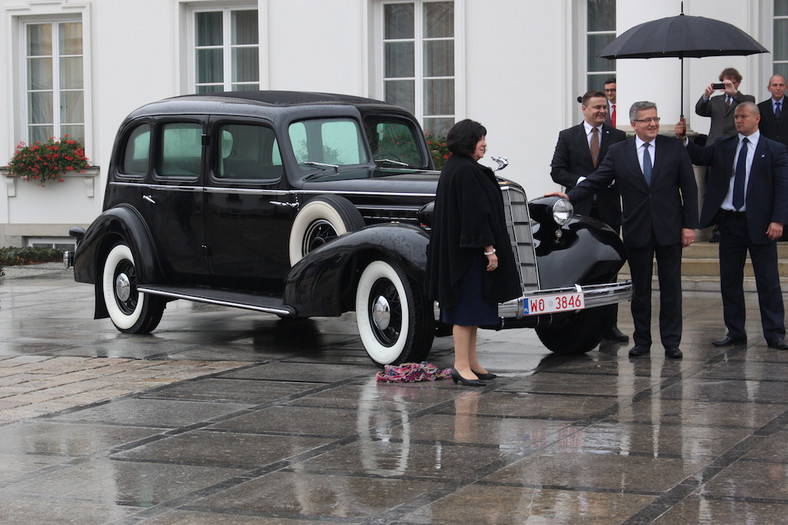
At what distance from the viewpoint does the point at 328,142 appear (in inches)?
381

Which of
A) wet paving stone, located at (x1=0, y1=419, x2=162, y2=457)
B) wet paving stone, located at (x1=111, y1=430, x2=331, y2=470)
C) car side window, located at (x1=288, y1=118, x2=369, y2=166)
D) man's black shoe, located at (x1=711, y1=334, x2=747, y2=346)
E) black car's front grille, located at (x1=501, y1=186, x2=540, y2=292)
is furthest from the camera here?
car side window, located at (x1=288, y1=118, x2=369, y2=166)

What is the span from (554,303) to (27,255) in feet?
37.4

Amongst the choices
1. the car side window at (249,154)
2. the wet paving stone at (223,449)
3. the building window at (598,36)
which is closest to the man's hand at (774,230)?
the car side window at (249,154)

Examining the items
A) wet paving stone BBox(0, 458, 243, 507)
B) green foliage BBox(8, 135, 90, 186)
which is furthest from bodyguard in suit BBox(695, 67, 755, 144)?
green foliage BBox(8, 135, 90, 186)

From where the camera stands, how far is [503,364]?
28.0ft

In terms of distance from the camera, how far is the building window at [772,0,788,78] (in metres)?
14.8

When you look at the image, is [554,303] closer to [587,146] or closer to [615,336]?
[615,336]

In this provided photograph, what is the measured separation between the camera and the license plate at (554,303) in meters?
7.92

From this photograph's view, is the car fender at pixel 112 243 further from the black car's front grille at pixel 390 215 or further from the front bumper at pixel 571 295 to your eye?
the front bumper at pixel 571 295

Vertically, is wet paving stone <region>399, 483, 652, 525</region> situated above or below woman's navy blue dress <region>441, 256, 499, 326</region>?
below

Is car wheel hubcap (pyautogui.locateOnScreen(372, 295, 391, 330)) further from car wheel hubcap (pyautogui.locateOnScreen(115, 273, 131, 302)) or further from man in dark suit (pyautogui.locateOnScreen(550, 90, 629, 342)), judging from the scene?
car wheel hubcap (pyautogui.locateOnScreen(115, 273, 131, 302))

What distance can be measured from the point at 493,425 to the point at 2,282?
10.2 m

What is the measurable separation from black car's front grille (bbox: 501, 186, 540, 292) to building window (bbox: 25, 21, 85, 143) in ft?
38.8

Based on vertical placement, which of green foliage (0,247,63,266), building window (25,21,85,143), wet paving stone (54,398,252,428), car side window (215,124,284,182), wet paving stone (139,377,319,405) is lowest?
wet paving stone (54,398,252,428)
